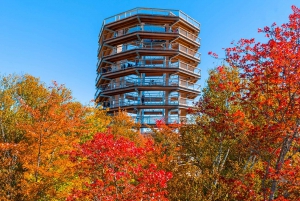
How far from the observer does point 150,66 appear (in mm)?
32531

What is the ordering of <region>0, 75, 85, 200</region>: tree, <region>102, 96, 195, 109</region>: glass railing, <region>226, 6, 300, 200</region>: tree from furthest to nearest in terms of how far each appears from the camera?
<region>102, 96, 195, 109</region>: glass railing < <region>0, 75, 85, 200</region>: tree < <region>226, 6, 300, 200</region>: tree

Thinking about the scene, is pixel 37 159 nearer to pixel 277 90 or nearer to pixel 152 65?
pixel 277 90

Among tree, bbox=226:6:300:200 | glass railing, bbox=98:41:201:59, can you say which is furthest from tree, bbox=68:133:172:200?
glass railing, bbox=98:41:201:59

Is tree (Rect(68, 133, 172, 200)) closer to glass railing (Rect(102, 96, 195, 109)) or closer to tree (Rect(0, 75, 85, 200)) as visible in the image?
tree (Rect(0, 75, 85, 200))

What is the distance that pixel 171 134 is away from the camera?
14367mm

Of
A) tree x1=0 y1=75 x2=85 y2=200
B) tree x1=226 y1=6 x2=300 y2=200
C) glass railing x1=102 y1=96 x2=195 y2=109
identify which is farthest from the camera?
glass railing x1=102 y1=96 x2=195 y2=109

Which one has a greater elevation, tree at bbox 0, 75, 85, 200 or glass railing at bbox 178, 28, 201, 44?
glass railing at bbox 178, 28, 201, 44

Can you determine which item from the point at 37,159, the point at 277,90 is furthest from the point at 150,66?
the point at 277,90

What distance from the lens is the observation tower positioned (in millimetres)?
32219

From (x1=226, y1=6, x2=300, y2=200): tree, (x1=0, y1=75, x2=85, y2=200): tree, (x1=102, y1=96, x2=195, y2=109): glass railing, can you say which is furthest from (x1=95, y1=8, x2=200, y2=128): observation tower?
(x1=226, y1=6, x2=300, y2=200): tree

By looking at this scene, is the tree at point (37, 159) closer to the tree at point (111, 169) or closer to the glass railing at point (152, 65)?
the tree at point (111, 169)

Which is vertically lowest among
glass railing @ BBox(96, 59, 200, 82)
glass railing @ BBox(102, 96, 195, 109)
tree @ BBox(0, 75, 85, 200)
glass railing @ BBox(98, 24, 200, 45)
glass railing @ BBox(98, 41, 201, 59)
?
tree @ BBox(0, 75, 85, 200)

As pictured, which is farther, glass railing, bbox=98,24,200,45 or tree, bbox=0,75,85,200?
glass railing, bbox=98,24,200,45

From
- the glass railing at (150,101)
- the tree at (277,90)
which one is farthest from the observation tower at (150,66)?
the tree at (277,90)
